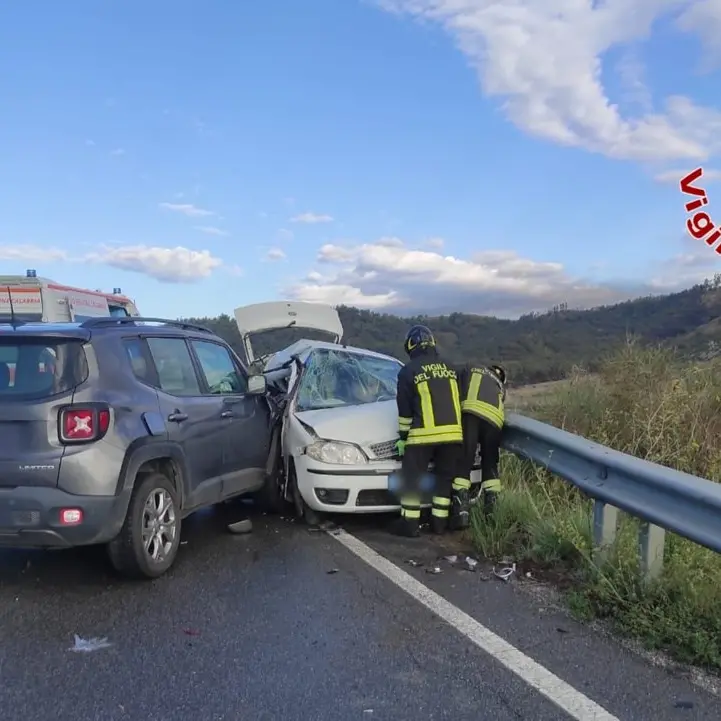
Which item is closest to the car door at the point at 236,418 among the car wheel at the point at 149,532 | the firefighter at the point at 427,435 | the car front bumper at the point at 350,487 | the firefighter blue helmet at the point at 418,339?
the car front bumper at the point at 350,487

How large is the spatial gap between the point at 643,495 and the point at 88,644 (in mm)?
3260

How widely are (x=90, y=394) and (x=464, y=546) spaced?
3114 millimetres

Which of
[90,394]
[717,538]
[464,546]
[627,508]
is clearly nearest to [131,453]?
[90,394]

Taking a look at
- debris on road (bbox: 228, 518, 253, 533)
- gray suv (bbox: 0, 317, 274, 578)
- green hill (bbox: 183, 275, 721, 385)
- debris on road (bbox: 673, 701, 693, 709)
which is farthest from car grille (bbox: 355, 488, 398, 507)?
debris on road (bbox: 673, 701, 693, 709)

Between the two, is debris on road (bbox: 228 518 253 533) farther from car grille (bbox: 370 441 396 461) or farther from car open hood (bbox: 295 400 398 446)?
car grille (bbox: 370 441 396 461)

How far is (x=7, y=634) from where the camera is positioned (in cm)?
425

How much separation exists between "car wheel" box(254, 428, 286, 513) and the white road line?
169 cm

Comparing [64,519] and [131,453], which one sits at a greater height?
[131,453]

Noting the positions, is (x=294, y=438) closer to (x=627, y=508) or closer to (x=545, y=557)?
(x=545, y=557)

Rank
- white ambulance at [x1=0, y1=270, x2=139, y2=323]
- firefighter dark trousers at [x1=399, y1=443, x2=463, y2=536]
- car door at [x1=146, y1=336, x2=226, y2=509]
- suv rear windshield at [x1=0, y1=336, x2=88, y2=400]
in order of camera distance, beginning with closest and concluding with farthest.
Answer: suv rear windshield at [x1=0, y1=336, x2=88, y2=400] → car door at [x1=146, y1=336, x2=226, y2=509] → firefighter dark trousers at [x1=399, y1=443, x2=463, y2=536] → white ambulance at [x1=0, y1=270, x2=139, y2=323]

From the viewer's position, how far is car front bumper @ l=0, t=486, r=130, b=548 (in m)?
4.61

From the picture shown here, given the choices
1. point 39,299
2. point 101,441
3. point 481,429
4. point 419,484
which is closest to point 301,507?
point 419,484

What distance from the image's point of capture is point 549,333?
26.3m

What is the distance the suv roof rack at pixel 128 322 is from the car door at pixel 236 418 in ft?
0.55
